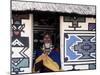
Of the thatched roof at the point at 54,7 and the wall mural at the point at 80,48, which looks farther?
the wall mural at the point at 80,48

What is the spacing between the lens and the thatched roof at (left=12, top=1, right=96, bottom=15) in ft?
5.53

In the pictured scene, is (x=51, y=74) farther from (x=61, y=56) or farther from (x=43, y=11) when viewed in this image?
(x=43, y=11)

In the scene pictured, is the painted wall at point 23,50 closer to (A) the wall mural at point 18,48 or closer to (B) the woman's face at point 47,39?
(A) the wall mural at point 18,48

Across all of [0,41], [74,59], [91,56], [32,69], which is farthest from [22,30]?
[91,56]

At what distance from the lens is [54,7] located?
5.80 ft

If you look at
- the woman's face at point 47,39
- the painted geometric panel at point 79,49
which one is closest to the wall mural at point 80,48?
the painted geometric panel at point 79,49

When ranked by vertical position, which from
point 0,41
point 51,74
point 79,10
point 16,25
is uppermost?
point 79,10

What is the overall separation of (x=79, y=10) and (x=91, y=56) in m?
0.36

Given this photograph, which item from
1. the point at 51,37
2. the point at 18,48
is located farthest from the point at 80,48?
the point at 18,48

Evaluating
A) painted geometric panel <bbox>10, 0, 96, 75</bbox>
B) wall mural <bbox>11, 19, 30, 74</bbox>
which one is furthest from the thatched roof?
wall mural <bbox>11, 19, 30, 74</bbox>

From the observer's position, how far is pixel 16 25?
168cm

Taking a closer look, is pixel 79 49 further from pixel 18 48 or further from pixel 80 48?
pixel 18 48

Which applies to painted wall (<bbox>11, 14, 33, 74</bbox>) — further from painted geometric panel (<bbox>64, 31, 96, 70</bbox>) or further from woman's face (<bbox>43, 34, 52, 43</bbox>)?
painted geometric panel (<bbox>64, 31, 96, 70</bbox>)

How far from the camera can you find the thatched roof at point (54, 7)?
168 centimetres
